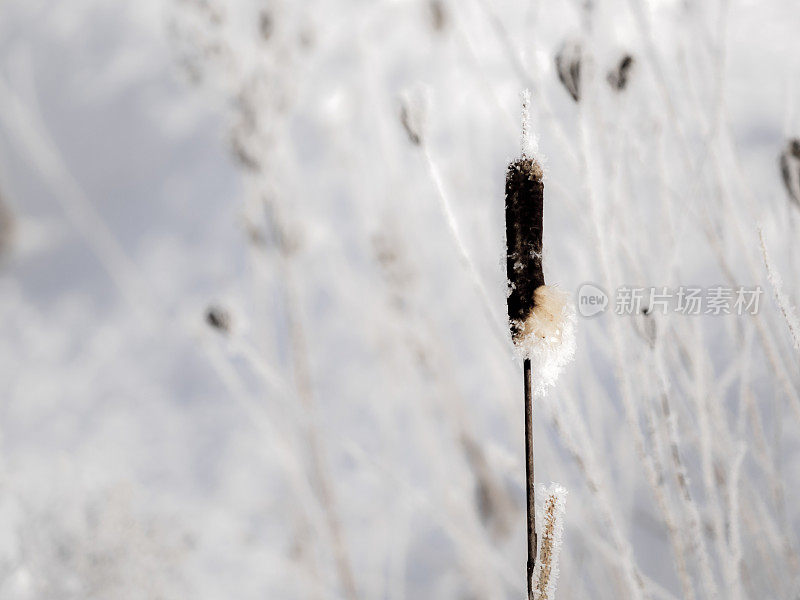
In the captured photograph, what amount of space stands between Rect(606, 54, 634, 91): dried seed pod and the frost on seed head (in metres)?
0.32

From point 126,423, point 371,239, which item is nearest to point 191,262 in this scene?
point 126,423

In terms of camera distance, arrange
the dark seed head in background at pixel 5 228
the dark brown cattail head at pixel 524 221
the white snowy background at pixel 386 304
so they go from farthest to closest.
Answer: the dark seed head in background at pixel 5 228 → the white snowy background at pixel 386 304 → the dark brown cattail head at pixel 524 221

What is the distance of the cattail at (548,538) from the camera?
311mm

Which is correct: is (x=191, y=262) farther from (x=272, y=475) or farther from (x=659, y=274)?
(x=659, y=274)

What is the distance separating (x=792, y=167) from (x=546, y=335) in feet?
1.15

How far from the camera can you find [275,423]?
1.08m

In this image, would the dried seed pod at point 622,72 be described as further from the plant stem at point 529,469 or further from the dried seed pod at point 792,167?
the plant stem at point 529,469

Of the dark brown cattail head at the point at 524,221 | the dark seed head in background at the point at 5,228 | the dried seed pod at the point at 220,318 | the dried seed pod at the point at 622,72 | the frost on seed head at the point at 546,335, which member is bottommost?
the frost on seed head at the point at 546,335

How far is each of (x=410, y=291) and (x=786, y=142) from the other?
0.64 metres

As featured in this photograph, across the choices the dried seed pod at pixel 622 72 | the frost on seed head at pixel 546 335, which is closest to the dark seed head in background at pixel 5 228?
the dried seed pod at pixel 622 72

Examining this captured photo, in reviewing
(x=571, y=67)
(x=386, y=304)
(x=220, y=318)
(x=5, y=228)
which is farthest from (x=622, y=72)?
(x=5, y=228)

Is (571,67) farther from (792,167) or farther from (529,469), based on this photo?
(529,469)

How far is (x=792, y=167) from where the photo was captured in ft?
1.68

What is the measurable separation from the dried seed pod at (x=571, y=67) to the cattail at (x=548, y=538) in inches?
11.6
